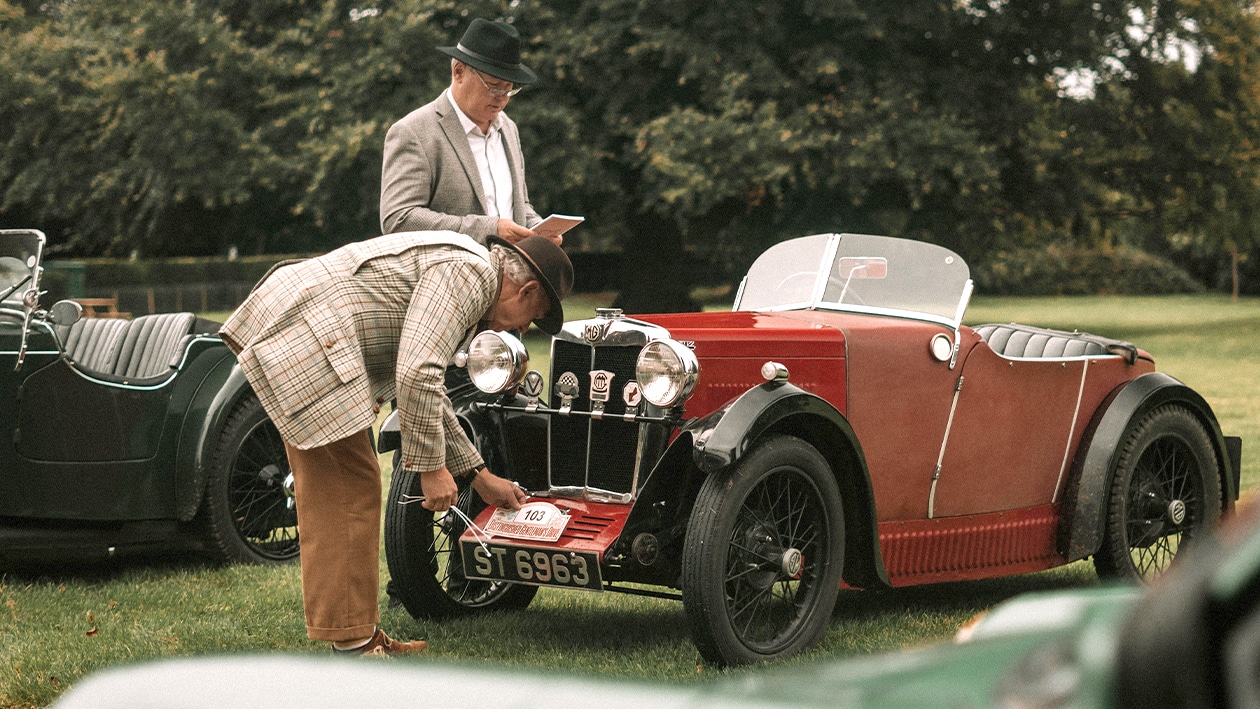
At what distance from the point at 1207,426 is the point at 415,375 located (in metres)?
3.91

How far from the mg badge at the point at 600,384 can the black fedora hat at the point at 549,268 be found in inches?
20.6

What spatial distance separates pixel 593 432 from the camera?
5.20 m

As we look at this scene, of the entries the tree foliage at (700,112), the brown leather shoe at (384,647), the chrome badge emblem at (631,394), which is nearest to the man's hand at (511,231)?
the chrome badge emblem at (631,394)

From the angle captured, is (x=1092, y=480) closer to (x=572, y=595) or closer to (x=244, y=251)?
(x=572, y=595)

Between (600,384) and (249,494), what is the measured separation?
269cm

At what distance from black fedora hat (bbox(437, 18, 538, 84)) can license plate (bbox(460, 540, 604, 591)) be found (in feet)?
6.29

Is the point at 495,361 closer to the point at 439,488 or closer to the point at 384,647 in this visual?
the point at 439,488

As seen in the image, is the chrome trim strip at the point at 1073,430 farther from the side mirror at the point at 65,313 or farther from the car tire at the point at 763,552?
the side mirror at the point at 65,313

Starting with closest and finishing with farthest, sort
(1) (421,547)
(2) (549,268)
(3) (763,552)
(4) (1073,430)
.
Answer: (2) (549,268) < (3) (763,552) < (1) (421,547) < (4) (1073,430)

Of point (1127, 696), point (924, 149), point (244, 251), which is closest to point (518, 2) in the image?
point (924, 149)

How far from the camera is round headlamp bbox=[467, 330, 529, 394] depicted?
5.20 meters

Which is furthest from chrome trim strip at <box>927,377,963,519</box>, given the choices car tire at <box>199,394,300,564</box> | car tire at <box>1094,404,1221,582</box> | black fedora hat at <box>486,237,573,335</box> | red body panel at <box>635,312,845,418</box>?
car tire at <box>199,394,300,564</box>

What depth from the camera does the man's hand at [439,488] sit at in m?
4.46

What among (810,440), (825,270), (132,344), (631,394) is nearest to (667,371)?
(631,394)
